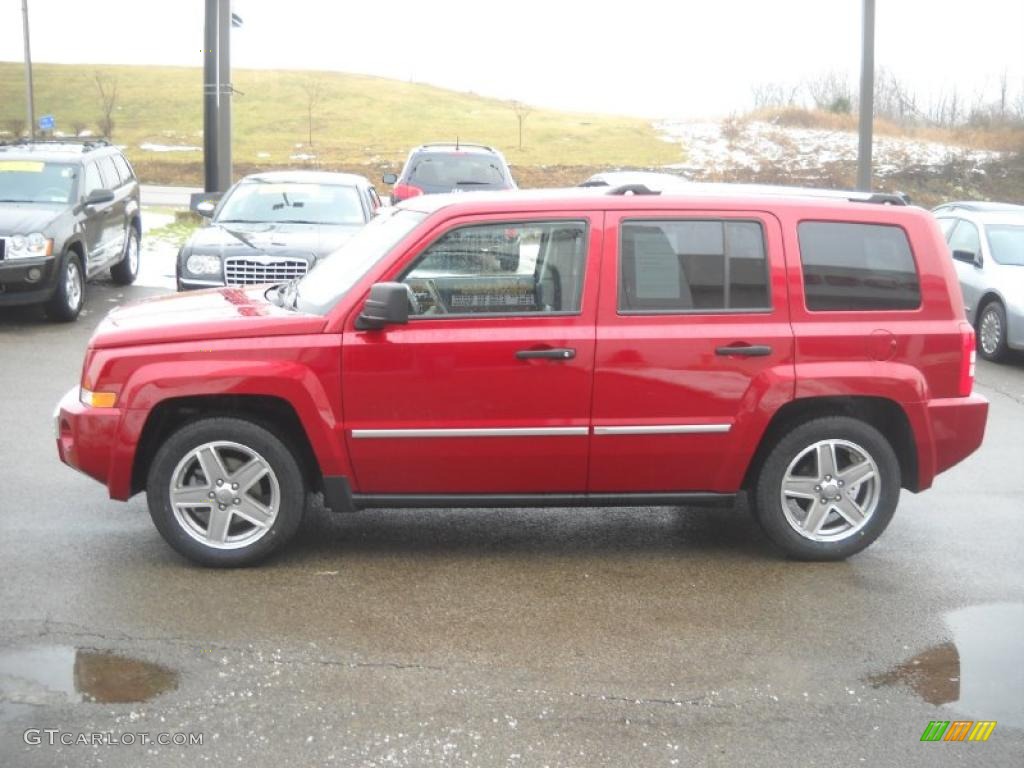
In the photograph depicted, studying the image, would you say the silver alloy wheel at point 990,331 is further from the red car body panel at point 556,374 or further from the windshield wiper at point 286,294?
the windshield wiper at point 286,294

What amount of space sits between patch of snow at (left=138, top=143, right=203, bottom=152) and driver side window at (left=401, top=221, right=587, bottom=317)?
188 feet

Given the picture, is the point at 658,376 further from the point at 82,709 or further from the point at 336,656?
the point at 82,709

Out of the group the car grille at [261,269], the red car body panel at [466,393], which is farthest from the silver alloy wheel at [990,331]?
the red car body panel at [466,393]

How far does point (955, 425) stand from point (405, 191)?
15.2m

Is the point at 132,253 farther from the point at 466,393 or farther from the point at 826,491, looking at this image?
the point at 826,491

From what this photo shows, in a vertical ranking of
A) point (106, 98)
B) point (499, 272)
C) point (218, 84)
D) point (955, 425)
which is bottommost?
point (955, 425)

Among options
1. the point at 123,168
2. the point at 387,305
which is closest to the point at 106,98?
the point at 123,168

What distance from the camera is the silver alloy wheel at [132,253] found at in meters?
16.8

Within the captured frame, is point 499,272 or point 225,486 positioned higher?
point 499,272

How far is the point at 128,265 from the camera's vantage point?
55.6 feet

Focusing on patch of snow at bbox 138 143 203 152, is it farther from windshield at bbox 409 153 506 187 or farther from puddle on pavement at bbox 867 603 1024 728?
puddle on pavement at bbox 867 603 1024 728

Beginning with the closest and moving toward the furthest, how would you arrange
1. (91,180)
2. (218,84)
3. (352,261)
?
(352,261) < (91,180) < (218,84)

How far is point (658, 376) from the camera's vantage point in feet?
20.1

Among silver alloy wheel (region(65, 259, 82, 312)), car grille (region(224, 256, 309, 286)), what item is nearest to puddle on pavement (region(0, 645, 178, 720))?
car grille (region(224, 256, 309, 286))
